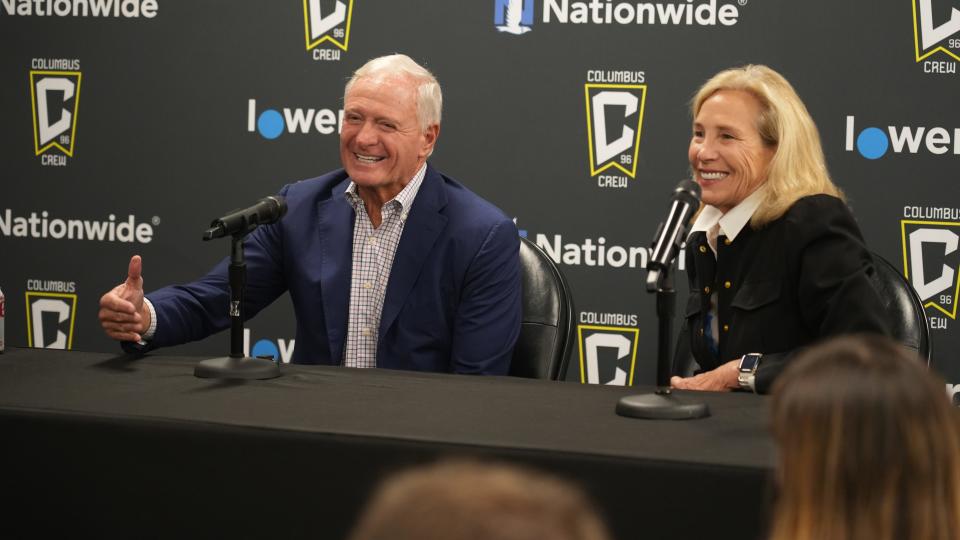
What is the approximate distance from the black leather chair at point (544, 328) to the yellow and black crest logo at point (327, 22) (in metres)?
1.53

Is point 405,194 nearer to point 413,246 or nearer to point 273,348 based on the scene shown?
point 413,246

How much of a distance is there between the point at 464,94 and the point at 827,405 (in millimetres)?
3188

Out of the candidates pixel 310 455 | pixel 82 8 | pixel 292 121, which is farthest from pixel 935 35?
pixel 82 8

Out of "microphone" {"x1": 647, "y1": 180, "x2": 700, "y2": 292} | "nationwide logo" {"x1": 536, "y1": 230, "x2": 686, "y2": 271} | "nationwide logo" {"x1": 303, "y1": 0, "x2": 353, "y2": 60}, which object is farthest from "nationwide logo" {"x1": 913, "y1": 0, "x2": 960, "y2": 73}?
"microphone" {"x1": 647, "y1": 180, "x2": 700, "y2": 292}

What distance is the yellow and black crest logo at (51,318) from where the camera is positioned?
462cm

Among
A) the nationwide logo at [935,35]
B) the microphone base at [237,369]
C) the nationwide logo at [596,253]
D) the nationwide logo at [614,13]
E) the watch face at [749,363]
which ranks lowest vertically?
the watch face at [749,363]

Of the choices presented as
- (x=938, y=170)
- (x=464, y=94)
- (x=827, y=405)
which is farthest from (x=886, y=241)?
(x=827, y=405)

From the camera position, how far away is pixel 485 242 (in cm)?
310

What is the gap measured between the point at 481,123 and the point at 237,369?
1.91 meters

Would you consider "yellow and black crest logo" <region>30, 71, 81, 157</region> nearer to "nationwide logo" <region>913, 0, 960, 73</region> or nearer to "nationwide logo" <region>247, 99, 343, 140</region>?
"nationwide logo" <region>247, 99, 343, 140</region>

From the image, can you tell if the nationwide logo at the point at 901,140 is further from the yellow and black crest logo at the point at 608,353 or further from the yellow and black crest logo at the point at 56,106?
the yellow and black crest logo at the point at 56,106

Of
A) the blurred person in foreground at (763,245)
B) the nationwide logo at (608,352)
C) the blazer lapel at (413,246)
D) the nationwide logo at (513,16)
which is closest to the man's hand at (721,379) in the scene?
the blurred person in foreground at (763,245)

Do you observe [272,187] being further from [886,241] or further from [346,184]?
[886,241]

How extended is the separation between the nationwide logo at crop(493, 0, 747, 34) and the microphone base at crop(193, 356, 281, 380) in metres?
2.01
